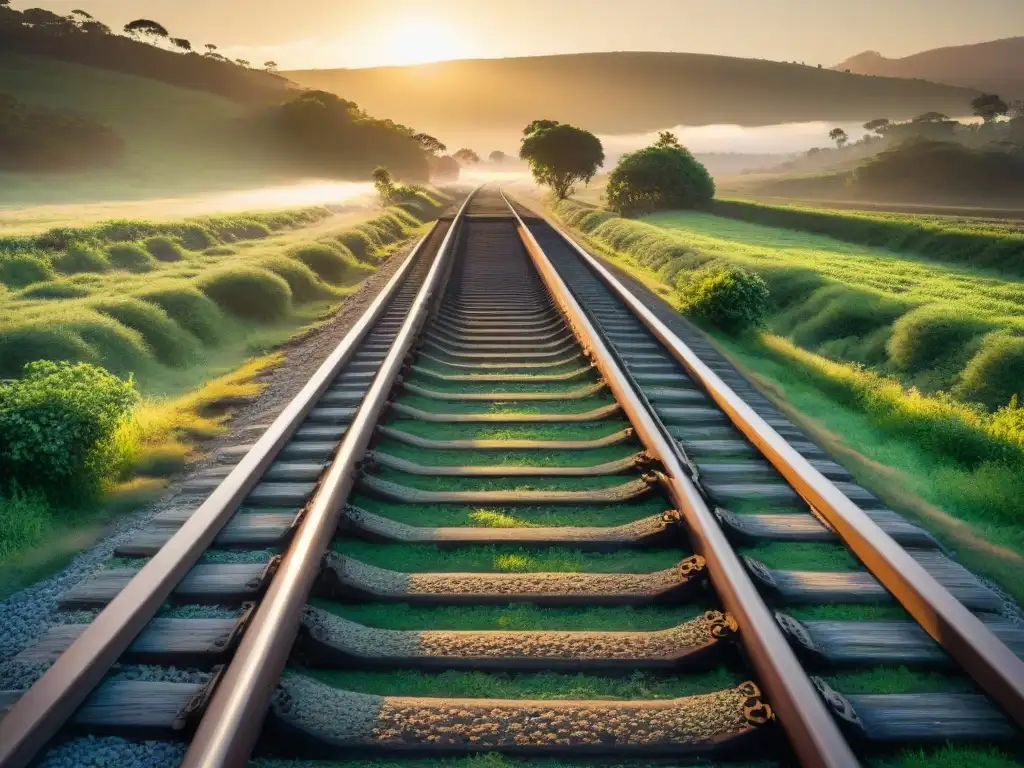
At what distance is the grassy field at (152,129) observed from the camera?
60.3 m

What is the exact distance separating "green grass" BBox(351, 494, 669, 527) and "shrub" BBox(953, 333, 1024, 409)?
6.29 metres

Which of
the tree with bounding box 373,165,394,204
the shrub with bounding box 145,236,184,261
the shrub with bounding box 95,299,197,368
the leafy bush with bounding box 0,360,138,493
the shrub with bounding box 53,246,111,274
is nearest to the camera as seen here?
the leafy bush with bounding box 0,360,138,493

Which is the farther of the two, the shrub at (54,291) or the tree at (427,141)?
the tree at (427,141)

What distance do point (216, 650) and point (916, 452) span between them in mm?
5962

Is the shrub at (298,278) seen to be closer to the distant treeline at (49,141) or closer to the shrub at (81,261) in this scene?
the shrub at (81,261)

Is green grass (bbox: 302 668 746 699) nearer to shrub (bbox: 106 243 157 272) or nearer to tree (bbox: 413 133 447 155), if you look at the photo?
shrub (bbox: 106 243 157 272)

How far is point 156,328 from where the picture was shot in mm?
9234

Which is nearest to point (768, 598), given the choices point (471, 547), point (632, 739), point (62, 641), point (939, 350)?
point (632, 739)

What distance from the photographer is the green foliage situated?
36.4 meters

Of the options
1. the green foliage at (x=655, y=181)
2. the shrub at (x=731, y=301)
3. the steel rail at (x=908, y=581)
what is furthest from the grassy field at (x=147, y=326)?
the green foliage at (x=655, y=181)

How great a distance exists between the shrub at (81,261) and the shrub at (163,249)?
1.97 metres

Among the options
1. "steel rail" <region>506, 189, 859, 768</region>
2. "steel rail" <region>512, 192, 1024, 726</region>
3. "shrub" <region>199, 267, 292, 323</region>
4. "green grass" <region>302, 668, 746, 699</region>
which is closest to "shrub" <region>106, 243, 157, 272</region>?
"shrub" <region>199, 267, 292, 323</region>

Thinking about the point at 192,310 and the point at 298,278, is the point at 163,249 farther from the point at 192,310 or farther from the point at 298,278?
the point at 192,310

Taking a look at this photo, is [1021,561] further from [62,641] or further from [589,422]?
[62,641]
